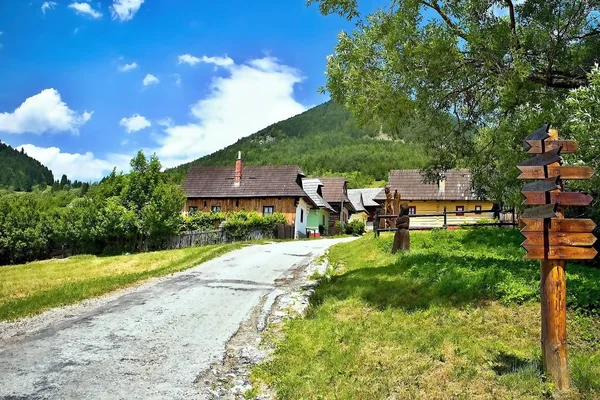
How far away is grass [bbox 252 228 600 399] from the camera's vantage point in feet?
17.5

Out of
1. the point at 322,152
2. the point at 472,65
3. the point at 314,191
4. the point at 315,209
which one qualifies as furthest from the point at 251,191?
the point at 322,152

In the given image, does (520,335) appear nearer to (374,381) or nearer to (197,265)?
(374,381)

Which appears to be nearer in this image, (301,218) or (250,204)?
(250,204)

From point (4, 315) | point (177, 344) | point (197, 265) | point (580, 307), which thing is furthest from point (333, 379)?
point (197, 265)

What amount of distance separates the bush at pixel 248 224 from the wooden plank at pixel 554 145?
28.0 metres

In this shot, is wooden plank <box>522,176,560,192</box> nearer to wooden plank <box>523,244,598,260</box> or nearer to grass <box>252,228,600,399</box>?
wooden plank <box>523,244,598,260</box>

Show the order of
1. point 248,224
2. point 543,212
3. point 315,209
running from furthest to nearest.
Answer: point 315,209 < point 248,224 < point 543,212

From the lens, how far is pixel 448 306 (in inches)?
329

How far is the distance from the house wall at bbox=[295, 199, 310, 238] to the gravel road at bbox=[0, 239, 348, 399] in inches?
1198

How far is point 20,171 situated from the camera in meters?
143

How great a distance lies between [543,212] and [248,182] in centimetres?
3972

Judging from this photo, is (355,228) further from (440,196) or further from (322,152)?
(322,152)

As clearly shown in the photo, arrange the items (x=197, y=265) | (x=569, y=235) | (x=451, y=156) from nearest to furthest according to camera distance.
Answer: (x=569, y=235)
(x=451, y=156)
(x=197, y=265)

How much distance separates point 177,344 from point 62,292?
594 centimetres
